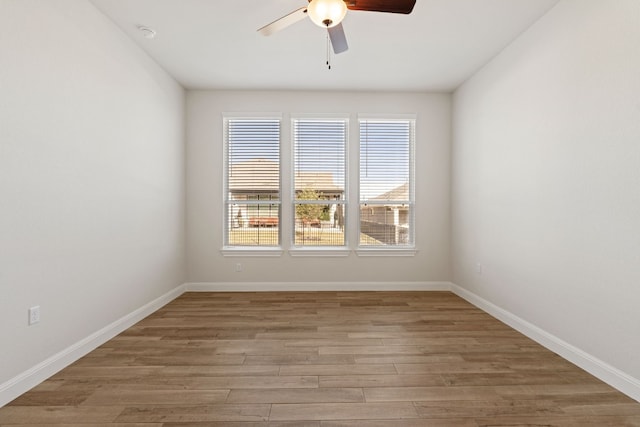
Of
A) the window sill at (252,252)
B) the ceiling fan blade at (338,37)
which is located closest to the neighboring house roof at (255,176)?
the window sill at (252,252)

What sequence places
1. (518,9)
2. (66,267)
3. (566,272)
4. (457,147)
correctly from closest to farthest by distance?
(66,267)
(566,272)
(518,9)
(457,147)

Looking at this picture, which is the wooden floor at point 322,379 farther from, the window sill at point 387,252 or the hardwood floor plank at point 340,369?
the window sill at point 387,252

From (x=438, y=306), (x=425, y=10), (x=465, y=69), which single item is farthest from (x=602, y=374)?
(x=465, y=69)

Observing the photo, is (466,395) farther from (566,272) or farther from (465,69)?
(465,69)

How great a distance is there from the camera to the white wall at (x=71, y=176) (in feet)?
6.63

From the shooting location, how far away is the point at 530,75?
3023mm

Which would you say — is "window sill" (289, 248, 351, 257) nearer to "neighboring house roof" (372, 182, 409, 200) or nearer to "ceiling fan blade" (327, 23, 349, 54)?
"neighboring house roof" (372, 182, 409, 200)

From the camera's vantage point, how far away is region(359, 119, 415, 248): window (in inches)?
187

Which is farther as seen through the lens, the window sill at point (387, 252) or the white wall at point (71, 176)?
the window sill at point (387, 252)

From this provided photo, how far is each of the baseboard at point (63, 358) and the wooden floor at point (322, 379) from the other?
0.06 m

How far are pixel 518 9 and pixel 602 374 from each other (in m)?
2.91

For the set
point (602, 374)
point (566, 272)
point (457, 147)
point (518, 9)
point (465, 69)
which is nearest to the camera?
point (602, 374)

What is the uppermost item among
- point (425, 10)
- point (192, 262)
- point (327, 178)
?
point (425, 10)

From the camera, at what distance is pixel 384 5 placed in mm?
2131
